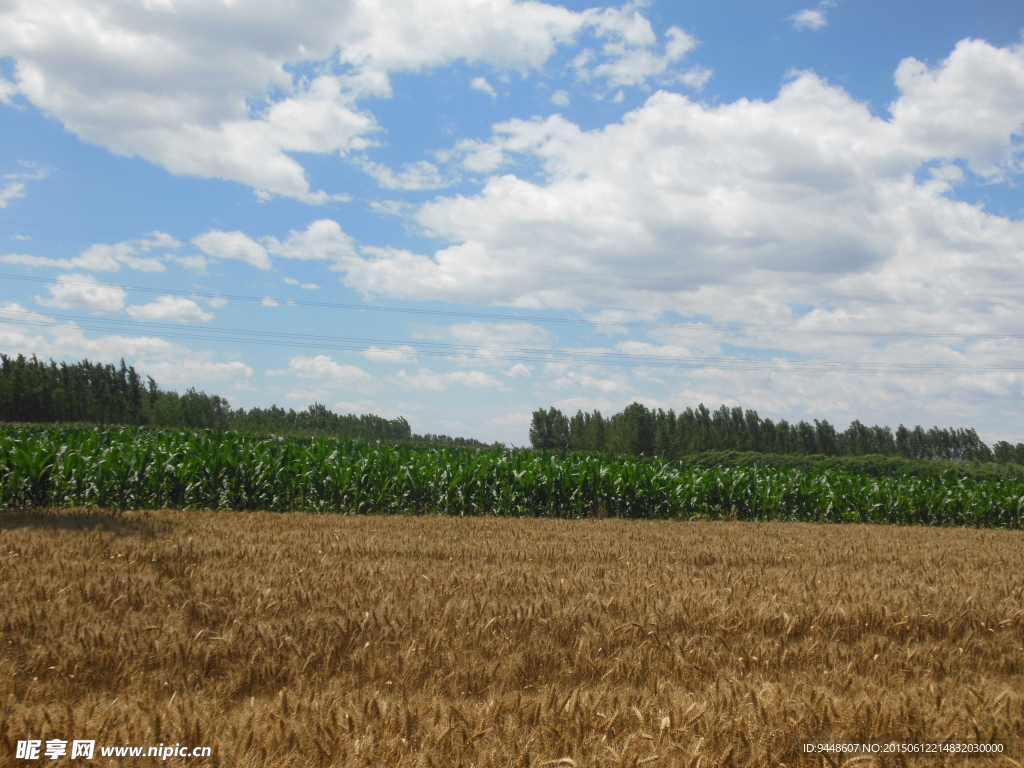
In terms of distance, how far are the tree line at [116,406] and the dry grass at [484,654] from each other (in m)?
59.2

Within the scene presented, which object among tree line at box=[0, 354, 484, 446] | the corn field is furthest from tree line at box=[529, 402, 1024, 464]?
the corn field

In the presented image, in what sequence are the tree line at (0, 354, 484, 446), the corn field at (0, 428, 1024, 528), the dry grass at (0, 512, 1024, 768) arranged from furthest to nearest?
the tree line at (0, 354, 484, 446)
the corn field at (0, 428, 1024, 528)
the dry grass at (0, 512, 1024, 768)

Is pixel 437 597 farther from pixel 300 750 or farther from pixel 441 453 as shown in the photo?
pixel 441 453

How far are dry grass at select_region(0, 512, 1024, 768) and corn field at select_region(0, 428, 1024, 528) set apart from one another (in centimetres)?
673

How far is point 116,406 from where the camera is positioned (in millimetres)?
75562

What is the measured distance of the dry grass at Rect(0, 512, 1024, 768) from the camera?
9.34 feet

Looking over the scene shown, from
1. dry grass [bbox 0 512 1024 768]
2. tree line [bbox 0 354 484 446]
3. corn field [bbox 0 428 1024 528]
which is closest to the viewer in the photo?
dry grass [bbox 0 512 1024 768]

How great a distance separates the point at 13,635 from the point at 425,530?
6.75 metres

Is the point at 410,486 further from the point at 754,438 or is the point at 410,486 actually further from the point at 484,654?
the point at 754,438

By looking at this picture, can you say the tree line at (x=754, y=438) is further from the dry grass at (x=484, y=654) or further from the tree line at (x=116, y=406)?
the dry grass at (x=484, y=654)

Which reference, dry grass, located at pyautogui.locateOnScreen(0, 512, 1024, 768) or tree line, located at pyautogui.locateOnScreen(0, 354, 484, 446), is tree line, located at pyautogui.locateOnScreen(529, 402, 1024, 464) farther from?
dry grass, located at pyautogui.locateOnScreen(0, 512, 1024, 768)

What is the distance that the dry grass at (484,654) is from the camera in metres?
2.85

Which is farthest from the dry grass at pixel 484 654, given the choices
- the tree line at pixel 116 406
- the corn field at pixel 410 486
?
the tree line at pixel 116 406

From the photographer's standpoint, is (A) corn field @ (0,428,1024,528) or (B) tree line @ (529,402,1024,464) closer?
(A) corn field @ (0,428,1024,528)
